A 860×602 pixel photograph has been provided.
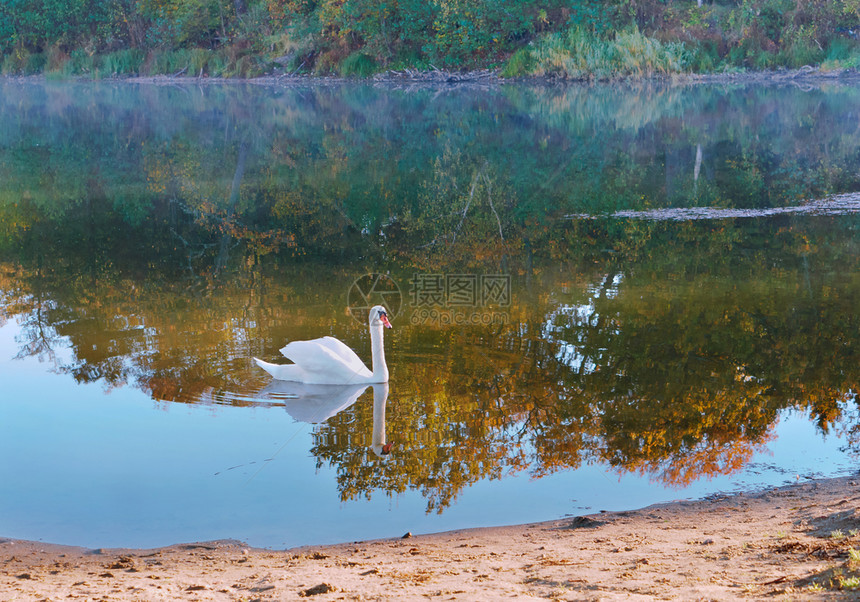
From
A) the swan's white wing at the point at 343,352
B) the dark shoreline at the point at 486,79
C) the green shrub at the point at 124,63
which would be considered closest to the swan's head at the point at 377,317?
the swan's white wing at the point at 343,352

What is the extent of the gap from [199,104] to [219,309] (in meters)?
29.9

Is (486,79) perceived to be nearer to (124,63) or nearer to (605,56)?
(605,56)

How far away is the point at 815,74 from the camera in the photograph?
4103 cm

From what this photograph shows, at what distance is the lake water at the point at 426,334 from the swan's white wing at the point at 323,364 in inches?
6.6

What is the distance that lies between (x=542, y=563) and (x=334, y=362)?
3.73 m

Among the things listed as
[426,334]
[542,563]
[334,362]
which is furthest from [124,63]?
[542,563]

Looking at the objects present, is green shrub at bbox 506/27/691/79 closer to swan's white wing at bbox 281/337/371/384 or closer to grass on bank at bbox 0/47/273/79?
grass on bank at bbox 0/47/273/79

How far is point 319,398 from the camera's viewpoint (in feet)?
26.5

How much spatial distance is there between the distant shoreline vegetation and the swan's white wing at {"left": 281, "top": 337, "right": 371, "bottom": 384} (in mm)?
34633

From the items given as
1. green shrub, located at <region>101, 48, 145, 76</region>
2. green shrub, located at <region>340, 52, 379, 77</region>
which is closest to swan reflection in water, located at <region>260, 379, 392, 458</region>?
green shrub, located at <region>340, 52, 379, 77</region>

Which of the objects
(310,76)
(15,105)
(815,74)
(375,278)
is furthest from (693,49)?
(375,278)

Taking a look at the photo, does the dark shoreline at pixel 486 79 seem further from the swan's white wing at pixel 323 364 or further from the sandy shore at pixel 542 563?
the sandy shore at pixel 542 563

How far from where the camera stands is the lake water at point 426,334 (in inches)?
252

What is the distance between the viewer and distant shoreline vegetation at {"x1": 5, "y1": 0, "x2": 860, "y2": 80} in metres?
41.6
